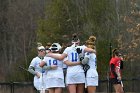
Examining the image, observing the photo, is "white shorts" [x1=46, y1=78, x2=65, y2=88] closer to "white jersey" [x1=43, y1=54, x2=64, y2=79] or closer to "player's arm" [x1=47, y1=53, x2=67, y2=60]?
"white jersey" [x1=43, y1=54, x2=64, y2=79]

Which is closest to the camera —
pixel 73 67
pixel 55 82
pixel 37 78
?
pixel 73 67

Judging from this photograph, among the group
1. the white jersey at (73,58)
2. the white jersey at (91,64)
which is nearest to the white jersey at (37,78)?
the white jersey at (73,58)

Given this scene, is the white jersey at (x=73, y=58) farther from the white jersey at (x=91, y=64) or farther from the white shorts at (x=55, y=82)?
the white shorts at (x=55, y=82)

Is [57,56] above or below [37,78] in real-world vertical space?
above

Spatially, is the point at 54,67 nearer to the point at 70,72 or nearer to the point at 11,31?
the point at 70,72

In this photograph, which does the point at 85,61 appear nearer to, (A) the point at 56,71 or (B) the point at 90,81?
(B) the point at 90,81

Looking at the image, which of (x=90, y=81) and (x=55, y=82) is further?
(x=55, y=82)

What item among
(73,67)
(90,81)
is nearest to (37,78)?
(73,67)

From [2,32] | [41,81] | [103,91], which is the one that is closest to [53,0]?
[103,91]

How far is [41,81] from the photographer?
55.7 feet

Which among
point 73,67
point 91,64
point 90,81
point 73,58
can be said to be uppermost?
point 73,58

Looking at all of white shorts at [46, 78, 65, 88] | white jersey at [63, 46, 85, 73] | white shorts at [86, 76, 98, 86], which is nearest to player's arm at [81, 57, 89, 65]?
white jersey at [63, 46, 85, 73]

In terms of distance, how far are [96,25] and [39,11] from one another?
19.4m

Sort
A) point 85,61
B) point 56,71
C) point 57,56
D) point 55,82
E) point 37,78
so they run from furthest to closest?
point 37,78
point 56,71
point 55,82
point 57,56
point 85,61
